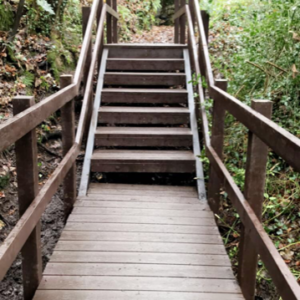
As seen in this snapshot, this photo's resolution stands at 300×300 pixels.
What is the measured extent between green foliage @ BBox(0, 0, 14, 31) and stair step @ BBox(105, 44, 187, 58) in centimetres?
159

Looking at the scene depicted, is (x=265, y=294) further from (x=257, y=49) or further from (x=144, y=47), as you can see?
(x=144, y=47)

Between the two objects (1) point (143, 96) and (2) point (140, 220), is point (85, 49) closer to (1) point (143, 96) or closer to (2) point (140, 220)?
(1) point (143, 96)

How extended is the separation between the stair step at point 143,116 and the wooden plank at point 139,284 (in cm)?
286

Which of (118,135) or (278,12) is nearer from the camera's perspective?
(118,135)

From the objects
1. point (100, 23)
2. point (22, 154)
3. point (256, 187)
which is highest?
point (100, 23)

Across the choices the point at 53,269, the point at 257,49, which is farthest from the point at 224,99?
the point at 257,49

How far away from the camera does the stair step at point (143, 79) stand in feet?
19.3

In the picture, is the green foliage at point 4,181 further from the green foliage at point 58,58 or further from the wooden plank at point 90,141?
the green foliage at point 58,58

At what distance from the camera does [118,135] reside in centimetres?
492

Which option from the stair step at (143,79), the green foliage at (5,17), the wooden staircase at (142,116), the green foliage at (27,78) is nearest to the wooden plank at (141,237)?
the wooden staircase at (142,116)

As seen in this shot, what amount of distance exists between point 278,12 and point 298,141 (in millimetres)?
4362

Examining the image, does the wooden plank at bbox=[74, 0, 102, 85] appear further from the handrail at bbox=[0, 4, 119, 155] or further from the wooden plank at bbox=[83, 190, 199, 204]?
→ the wooden plank at bbox=[83, 190, 199, 204]

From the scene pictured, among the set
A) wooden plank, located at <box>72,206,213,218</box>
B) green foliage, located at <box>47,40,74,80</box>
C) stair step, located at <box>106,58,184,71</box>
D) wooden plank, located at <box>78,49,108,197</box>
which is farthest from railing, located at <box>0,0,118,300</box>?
green foliage, located at <box>47,40,74,80</box>

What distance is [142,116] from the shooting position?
528cm
